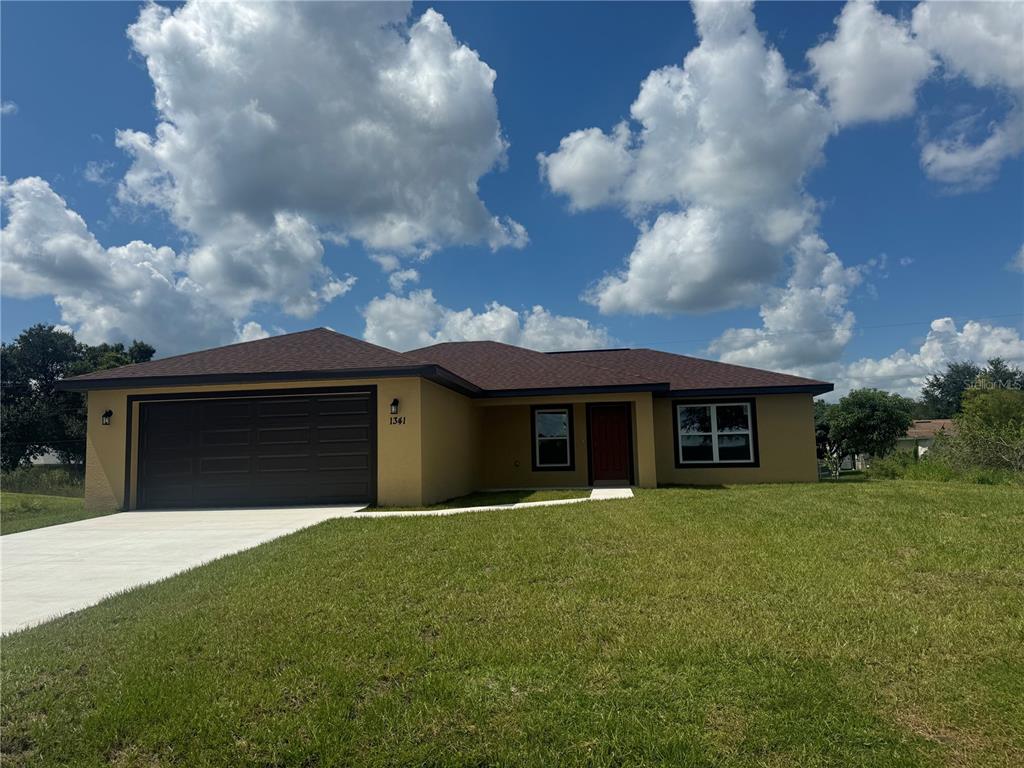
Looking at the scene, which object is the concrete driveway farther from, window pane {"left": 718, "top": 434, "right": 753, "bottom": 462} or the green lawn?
window pane {"left": 718, "top": 434, "right": 753, "bottom": 462}

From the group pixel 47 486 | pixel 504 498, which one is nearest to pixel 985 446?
pixel 504 498

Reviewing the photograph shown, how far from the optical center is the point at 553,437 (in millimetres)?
16062

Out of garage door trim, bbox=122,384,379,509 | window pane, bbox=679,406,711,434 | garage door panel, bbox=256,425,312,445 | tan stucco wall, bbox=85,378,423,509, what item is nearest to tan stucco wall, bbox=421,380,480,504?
tan stucco wall, bbox=85,378,423,509

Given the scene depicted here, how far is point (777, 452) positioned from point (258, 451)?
12.6 meters

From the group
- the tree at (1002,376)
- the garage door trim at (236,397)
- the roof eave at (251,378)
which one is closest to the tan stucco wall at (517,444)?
the roof eave at (251,378)

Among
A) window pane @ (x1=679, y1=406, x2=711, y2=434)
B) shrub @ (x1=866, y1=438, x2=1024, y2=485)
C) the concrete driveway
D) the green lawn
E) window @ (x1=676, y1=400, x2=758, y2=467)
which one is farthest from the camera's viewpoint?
window pane @ (x1=679, y1=406, x2=711, y2=434)

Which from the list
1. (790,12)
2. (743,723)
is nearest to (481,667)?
(743,723)

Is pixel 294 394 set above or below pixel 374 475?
above

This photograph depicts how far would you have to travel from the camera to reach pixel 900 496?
10602 millimetres

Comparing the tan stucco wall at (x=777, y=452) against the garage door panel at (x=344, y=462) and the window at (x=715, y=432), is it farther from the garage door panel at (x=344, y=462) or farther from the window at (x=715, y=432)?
the garage door panel at (x=344, y=462)

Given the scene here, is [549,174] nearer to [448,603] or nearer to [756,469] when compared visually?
[756,469]

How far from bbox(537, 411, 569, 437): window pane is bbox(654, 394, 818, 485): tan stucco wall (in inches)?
107

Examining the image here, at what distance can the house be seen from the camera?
11.8 m

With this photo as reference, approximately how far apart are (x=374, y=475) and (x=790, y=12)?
1168 cm
